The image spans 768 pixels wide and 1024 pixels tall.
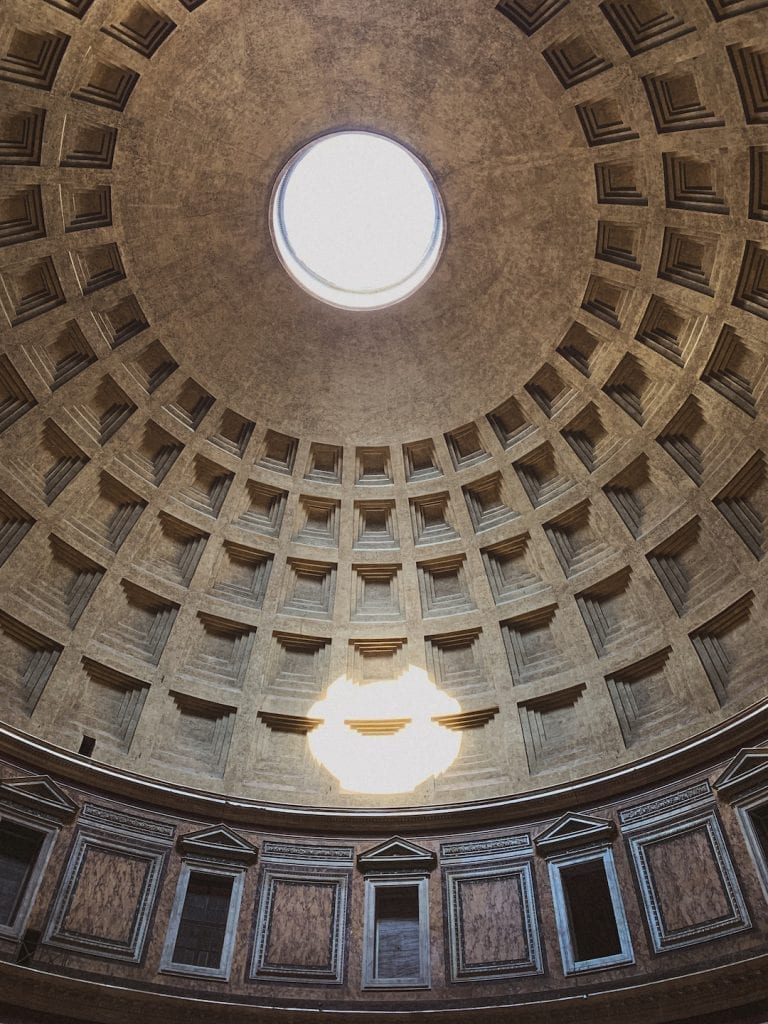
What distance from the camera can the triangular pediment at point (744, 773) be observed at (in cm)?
1747

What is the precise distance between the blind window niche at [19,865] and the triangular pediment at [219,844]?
2978 mm

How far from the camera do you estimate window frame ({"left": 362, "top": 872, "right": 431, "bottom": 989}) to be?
18.0 meters

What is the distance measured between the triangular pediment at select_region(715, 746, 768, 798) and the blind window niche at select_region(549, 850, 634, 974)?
2882mm

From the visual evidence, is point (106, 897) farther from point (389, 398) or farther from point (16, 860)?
point (389, 398)

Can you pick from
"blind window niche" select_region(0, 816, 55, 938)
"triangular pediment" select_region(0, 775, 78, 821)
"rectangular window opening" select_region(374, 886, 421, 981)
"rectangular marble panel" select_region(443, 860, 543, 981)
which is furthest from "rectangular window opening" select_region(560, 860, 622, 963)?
"blind window niche" select_region(0, 816, 55, 938)

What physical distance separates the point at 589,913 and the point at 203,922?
8251 millimetres

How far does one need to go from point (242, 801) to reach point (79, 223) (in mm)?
14447

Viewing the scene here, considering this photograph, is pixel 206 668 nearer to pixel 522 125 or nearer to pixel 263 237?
pixel 263 237

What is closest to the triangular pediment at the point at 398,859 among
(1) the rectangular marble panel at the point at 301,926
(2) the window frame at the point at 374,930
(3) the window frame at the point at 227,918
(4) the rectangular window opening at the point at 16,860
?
(2) the window frame at the point at 374,930

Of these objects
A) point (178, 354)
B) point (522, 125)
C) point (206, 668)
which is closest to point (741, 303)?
point (522, 125)

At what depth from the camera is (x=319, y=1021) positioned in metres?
17.2

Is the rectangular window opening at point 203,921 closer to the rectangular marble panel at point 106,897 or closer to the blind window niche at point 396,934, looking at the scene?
the rectangular marble panel at point 106,897

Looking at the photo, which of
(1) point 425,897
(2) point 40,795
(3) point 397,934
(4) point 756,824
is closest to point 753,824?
(4) point 756,824

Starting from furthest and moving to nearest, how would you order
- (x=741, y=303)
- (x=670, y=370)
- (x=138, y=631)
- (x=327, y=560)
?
(x=327, y=560) → (x=138, y=631) → (x=670, y=370) → (x=741, y=303)
